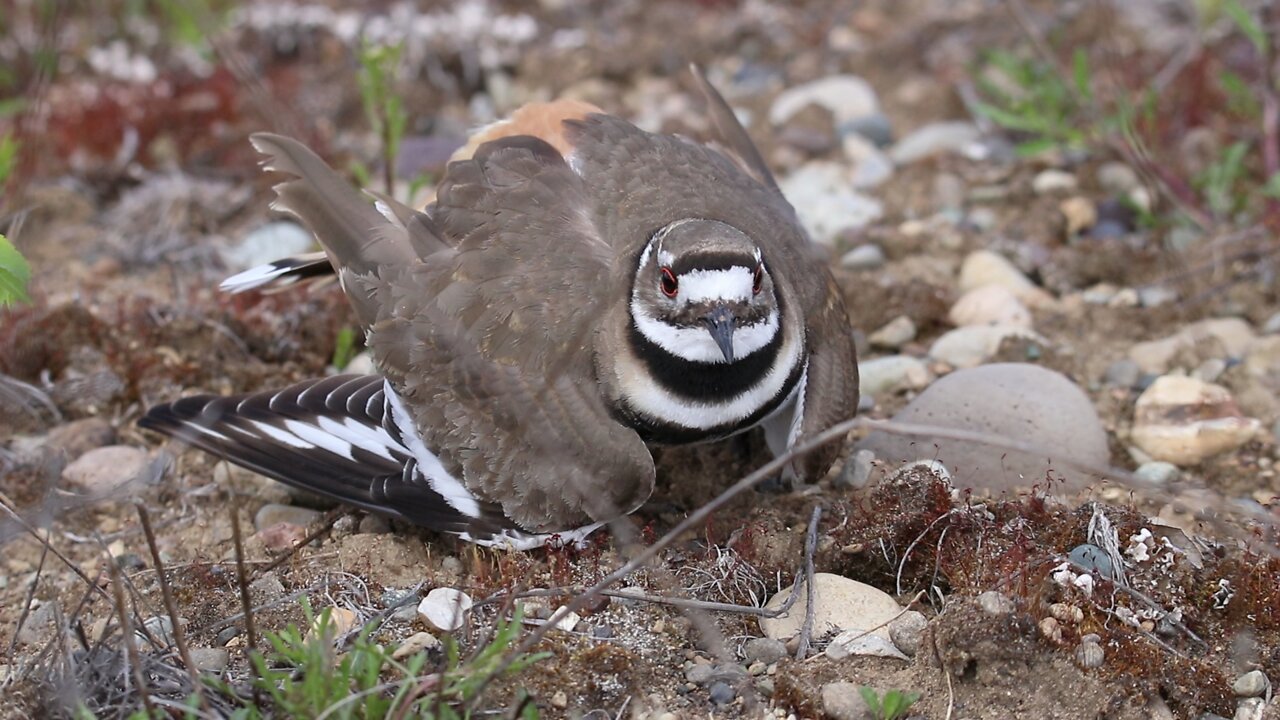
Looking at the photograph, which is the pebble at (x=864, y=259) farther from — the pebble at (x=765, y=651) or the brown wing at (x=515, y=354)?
the pebble at (x=765, y=651)

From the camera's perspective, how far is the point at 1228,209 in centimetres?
621

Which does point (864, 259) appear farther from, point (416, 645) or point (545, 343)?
point (416, 645)

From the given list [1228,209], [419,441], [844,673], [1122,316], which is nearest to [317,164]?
[419,441]

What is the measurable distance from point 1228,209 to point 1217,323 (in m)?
0.85

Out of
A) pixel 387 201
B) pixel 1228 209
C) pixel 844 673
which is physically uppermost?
pixel 387 201

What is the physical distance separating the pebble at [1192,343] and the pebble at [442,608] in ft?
10.1

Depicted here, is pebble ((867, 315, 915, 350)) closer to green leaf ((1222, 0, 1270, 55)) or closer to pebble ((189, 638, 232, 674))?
green leaf ((1222, 0, 1270, 55))

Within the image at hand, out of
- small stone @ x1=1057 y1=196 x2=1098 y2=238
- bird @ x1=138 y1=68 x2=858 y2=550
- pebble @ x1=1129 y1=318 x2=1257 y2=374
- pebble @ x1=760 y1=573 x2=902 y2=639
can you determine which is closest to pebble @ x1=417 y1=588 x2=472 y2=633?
bird @ x1=138 y1=68 x2=858 y2=550

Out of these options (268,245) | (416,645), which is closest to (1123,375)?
(416,645)

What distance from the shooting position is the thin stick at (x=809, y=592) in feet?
12.8

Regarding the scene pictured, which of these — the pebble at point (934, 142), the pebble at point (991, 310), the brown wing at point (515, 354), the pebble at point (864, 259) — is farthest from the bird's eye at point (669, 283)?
the pebble at point (934, 142)

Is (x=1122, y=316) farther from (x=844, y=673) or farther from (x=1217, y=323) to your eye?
(x=844, y=673)

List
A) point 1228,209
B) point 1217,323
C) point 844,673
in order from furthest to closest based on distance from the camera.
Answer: point 1228,209 → point 1217,323 → point 844,673

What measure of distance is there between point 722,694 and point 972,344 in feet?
7.82
